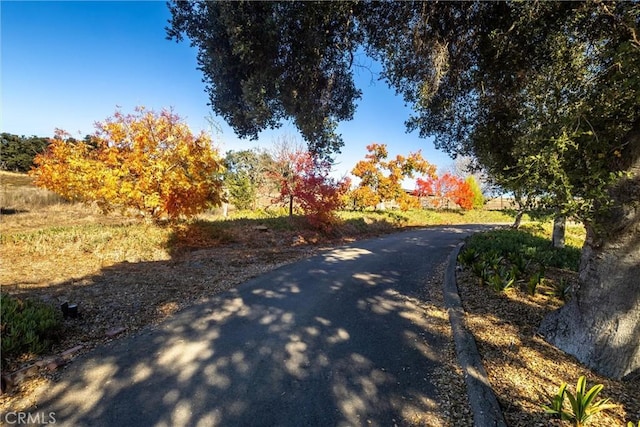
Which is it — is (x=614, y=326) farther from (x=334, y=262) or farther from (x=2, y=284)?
(x=2, y=284)

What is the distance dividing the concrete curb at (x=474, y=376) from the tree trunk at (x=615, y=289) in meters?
1.13

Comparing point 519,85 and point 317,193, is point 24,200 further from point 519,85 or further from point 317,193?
point 519,85

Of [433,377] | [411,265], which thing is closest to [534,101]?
[433,377]

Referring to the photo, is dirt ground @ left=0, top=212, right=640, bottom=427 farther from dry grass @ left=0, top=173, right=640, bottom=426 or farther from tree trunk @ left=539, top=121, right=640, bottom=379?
tree trunk @ left=539, top=121, right=640, bottom=379

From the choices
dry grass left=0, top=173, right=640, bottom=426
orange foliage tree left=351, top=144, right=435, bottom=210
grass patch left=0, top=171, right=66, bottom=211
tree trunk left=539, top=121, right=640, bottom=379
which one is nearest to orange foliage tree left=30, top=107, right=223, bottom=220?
dry grass left=0, top=173, right=640, bottom=426

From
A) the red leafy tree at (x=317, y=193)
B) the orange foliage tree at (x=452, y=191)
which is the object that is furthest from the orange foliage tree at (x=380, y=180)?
the red leafy tree at (x=317, y=193)

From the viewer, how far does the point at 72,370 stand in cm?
317

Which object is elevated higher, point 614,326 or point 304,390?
point 614,326

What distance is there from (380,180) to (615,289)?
2461cm

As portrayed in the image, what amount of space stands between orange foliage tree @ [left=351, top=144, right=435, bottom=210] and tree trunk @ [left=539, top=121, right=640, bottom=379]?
2374 cm

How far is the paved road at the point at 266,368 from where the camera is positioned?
2553mm

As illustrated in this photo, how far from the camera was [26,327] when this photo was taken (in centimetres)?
340

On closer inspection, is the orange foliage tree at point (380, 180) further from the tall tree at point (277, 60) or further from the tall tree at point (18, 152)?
the tall tree at point (18, 152)

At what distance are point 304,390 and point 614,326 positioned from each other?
339 centimetres
